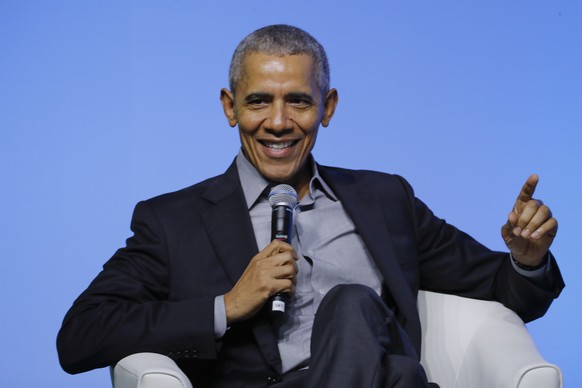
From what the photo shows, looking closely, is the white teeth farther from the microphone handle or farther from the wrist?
the wrist

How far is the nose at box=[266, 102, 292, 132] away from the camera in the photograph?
7.80ft

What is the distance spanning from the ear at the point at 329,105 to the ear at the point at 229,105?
0.23m

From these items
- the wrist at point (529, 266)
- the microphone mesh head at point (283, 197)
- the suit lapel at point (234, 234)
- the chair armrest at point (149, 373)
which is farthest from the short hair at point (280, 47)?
the chair armrest at point (149, 373)

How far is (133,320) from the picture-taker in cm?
218

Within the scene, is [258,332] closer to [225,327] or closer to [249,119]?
[225,327]

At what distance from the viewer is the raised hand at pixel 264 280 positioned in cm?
208

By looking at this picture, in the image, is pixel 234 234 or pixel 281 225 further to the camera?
pixel 234 234

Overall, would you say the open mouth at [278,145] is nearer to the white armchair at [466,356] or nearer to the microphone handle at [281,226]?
the microphone handle at [281,226]

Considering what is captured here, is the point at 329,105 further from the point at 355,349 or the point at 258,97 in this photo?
the point at 355,349

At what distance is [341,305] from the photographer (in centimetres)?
193

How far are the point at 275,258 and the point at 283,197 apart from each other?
0.50 ft

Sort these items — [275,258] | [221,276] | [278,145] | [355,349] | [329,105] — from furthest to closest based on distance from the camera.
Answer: [329,105]
[278,145]
[221,276]
[275,258]
[355,349]

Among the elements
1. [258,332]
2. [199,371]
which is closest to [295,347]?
[258,332]

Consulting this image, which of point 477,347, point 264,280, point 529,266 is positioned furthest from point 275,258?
point 529,266
